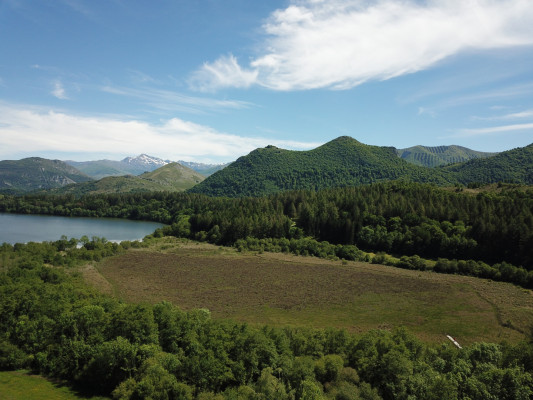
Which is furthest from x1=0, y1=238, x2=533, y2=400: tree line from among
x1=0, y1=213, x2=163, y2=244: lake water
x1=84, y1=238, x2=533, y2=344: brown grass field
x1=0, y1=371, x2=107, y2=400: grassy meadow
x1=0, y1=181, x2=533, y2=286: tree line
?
x1=0, y1=213, x2=163, y2=244: lake water

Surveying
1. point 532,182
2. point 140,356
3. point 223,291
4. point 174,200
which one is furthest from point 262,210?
point 532,182

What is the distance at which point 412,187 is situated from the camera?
387 ft

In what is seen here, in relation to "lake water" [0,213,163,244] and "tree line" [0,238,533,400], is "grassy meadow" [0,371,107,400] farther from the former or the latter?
"lake water" [0,213,163,244]

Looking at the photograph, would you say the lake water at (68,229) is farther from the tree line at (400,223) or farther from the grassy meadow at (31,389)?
the grassy meadow at (31,389)

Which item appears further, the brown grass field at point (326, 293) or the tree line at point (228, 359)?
the brown grass field at point (326, 293)

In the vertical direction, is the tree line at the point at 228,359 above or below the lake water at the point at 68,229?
above

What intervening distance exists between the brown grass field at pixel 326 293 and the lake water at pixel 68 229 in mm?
43348

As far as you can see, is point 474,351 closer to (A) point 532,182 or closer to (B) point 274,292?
(B) point 274,292

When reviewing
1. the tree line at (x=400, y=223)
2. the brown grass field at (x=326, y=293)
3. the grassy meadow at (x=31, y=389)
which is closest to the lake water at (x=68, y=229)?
the tree line at (x=400, y=223)

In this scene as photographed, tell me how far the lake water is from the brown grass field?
43.3 metres

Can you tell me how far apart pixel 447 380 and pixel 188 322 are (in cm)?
2260

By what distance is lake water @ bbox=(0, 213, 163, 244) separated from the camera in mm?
107875

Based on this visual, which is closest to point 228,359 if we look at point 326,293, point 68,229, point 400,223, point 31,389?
point 31,389

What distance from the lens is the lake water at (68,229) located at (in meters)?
108
